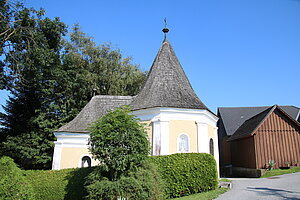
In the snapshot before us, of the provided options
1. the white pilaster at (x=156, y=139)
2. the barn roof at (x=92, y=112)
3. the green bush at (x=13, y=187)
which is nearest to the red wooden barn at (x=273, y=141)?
the white pilaster at (x=156, y=139)

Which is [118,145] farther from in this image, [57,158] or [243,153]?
[243,153]

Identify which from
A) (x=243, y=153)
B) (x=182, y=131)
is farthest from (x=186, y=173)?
(x=243, y=153)

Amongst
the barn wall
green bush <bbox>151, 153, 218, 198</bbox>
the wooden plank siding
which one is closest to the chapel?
green bush <bbox>151, 153, 218, 198</bbox>

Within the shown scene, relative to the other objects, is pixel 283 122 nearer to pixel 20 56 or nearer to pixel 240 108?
pixel 240 108

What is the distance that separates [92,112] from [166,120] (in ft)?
30.4

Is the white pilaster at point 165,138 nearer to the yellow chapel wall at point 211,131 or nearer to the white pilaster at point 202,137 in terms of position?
the white pilaster at point 202,137

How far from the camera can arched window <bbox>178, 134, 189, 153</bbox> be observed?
15.8 m

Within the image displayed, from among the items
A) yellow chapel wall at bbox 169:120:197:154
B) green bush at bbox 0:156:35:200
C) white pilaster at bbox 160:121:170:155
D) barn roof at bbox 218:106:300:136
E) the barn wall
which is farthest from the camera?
barn roof at bbox 218:106:300:136

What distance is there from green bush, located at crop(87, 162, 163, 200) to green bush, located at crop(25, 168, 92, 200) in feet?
8.14

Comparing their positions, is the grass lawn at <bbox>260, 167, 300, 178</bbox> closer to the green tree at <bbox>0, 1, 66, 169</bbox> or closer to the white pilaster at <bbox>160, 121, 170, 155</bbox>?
the white pilaster at <bbox>160, 121, 170, 155</bbox>

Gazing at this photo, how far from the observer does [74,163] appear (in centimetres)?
1944

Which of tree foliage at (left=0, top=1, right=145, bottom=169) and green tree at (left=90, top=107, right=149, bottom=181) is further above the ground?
tree foliage at (left=0, top=1, right=145, bottom=169)

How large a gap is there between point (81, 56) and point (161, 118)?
21969mm

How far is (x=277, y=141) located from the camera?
68.7 ft
